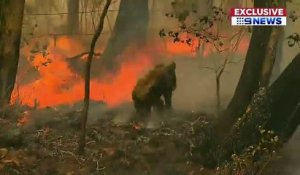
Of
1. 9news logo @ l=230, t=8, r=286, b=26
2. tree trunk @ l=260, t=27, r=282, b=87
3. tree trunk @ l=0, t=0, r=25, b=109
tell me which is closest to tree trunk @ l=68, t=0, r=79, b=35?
tree trunk @ l=0, t=0, r=25, b=109

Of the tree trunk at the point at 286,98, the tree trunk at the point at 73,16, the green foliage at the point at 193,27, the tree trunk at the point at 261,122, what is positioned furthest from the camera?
the tree trunk at the point at 73,16

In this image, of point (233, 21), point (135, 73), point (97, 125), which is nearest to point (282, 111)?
point (233, 21)

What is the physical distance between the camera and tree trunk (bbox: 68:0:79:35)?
666 centimetres

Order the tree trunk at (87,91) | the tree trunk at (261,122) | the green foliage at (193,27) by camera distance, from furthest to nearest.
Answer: the green foliage at (193,27)
the tree trunk at (87,91)
the tree trunk at (261,122)

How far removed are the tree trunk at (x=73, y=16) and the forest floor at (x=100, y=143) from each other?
109 cm

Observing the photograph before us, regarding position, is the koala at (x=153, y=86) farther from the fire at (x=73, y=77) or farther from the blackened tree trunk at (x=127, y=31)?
the blackened tree trunk at (x=127, y=31)

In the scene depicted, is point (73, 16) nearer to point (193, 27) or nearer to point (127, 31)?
point (127, 31)

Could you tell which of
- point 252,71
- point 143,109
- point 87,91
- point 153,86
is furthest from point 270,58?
point 87,91

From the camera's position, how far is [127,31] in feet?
21.9

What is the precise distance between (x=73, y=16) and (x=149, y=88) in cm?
146

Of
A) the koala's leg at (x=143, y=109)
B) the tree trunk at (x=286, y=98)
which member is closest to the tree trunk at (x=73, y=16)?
the koala's leg at (x=143, y=109)

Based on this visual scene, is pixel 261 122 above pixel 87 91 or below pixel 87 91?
below

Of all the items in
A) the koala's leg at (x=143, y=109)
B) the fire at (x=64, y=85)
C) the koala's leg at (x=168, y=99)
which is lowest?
the koala's leg at (x=143, y=109)

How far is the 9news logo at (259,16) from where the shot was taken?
249 inches
